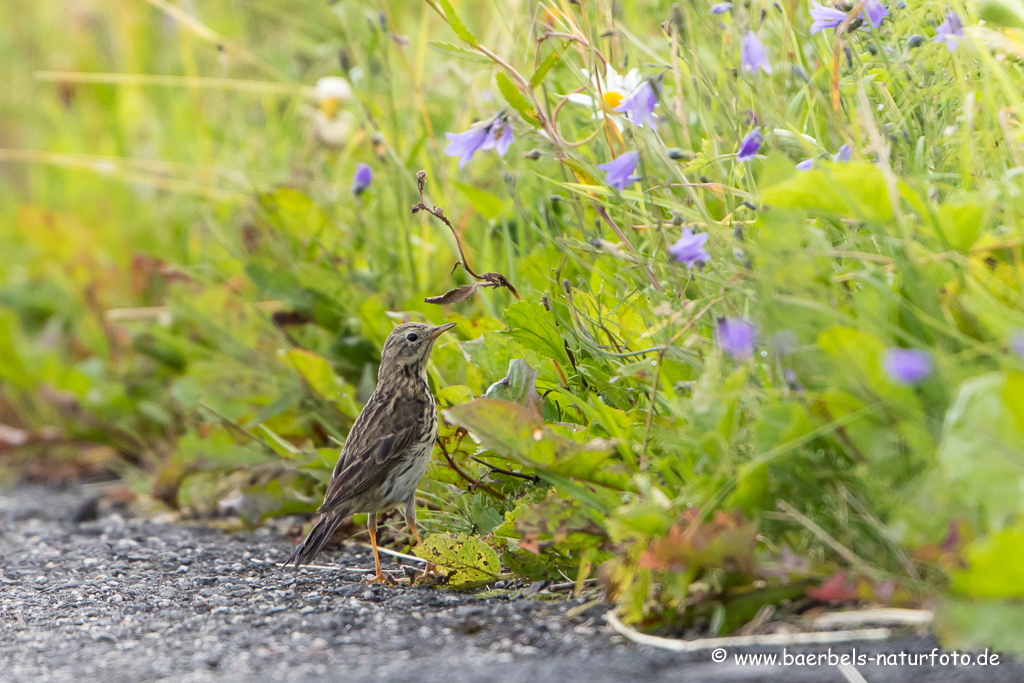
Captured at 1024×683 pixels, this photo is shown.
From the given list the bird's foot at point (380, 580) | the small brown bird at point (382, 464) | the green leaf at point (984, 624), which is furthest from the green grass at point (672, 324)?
the bird's foot at point (380, 580)

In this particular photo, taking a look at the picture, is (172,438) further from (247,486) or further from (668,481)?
(668,481)

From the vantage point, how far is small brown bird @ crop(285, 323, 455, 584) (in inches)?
117

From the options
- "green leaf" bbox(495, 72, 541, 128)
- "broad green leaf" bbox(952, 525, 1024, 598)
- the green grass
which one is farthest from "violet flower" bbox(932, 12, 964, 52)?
"broad green leaf" bbox(952, 525, 1024, 598)

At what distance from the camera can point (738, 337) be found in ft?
6.68

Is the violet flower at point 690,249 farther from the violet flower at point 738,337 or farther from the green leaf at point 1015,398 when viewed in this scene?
the green leaf at point 1015,398

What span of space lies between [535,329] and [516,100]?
64 centimetres

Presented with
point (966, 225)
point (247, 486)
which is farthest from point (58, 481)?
point (966, 225)

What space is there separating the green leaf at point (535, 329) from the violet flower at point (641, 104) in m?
0.58

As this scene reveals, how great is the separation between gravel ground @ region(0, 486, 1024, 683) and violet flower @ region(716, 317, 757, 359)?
0.62 m

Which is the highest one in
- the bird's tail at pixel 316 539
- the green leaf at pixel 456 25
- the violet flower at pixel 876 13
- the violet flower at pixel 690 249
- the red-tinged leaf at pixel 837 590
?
the green leaf at pixel 456 25

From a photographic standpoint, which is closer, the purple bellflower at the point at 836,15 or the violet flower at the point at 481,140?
the purple bellflower at the point at 836,15

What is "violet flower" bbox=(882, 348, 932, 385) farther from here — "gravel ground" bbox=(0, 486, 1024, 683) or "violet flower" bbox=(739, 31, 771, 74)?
"violet flower" bbox=(739, 31, 771, 74)

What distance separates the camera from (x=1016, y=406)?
1.80 meters

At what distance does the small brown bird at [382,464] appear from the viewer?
2.98 m
